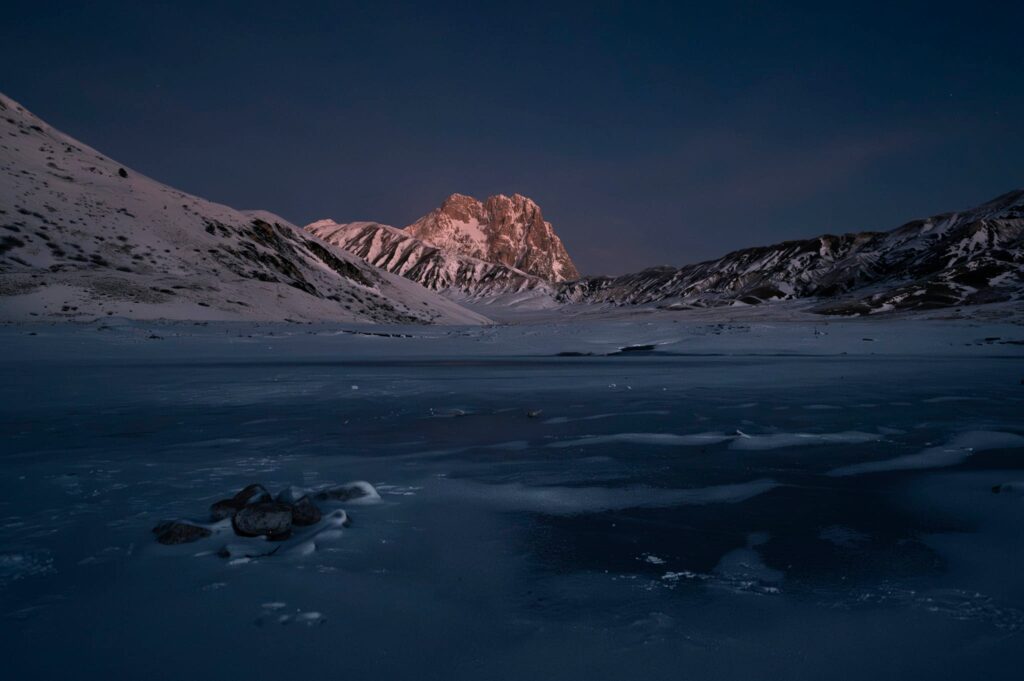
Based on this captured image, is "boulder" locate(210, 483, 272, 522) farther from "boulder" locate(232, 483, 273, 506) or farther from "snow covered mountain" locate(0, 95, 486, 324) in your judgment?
"snow covered mountain" locate(0, 95, 486, 324)

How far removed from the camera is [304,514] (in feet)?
14.1

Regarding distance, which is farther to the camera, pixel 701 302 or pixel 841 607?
pixel 701 302

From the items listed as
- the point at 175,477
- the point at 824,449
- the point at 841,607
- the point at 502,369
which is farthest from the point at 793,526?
the point at 502,369

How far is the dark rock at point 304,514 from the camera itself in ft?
14.0

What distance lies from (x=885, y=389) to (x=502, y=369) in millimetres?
10524

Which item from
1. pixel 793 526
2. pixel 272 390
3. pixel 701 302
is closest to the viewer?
pixel 793 526

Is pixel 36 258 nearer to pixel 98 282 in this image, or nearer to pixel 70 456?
pixel 98 282

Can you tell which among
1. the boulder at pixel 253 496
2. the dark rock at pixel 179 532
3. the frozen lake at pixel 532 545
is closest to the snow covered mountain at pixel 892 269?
the frozen lake at pixel 532 545

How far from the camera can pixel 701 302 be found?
152m

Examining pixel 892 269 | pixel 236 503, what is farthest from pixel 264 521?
pixel 892 269

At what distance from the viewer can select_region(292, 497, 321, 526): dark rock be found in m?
4.27

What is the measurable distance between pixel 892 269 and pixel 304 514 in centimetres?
15900

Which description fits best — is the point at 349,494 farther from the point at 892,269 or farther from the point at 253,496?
the point at 892,269

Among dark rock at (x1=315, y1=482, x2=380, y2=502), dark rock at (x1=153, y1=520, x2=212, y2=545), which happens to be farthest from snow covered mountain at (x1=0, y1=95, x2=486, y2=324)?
dark rock at (x1=153, y1=520, x2=212, y2=545)
